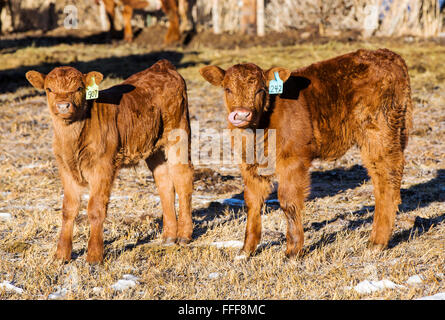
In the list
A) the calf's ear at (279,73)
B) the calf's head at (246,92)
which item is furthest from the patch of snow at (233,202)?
the calf's ear at (279,73)

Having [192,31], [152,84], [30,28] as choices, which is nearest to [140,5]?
[192,31]

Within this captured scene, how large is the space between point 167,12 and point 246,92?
19044 mm

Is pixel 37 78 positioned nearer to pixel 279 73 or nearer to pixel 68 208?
pixel 68 208

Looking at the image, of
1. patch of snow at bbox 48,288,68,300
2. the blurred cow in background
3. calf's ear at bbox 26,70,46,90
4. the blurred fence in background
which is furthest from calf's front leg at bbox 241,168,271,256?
the blurred cow in background

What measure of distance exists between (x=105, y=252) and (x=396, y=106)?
324 cm

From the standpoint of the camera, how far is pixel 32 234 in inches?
249

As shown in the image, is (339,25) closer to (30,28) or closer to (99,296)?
(30,28)

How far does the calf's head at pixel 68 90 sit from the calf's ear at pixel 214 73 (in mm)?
1028

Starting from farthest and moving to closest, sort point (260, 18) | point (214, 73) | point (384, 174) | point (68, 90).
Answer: point (260, 18) → point (384, 174) → point (214, 73) → point (68, 90)

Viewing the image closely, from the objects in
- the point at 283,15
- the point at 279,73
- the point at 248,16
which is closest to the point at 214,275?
the point at 279,73

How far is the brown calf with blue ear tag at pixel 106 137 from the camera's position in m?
5.43

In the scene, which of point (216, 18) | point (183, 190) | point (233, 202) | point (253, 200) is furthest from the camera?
point (216, 18)

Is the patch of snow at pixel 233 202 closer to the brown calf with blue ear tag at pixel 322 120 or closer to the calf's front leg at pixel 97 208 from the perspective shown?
the brown calf with blue ear tag at pixel 322 120

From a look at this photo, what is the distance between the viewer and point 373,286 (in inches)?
186
